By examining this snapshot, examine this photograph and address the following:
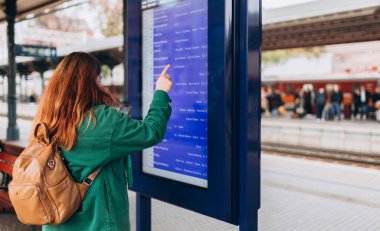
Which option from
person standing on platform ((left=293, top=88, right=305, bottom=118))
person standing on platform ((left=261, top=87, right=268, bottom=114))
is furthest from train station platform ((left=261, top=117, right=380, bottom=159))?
person standing on platform ((left=261, top=87, right=268, bottom=114))

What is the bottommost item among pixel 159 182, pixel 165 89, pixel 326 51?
pixel 159 182

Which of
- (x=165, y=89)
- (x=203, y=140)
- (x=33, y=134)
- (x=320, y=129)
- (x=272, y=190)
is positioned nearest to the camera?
(x=33, y=134)

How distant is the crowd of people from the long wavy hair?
1859 centimetres

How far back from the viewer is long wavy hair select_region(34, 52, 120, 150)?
1.80m

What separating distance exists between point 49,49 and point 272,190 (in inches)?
274

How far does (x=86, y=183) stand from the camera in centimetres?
185

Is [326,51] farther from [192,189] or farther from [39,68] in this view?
[192,189]

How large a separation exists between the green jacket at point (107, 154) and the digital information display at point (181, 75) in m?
0.34

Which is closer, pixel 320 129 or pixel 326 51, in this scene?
pixel 320 129

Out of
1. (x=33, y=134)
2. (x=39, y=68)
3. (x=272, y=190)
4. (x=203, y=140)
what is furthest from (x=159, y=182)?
(x=39, y=68)

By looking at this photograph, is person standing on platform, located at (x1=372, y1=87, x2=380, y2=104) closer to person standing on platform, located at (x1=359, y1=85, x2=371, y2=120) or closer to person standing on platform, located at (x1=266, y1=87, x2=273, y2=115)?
person standing on platform, located at (x1=359, y1=85, x2=371, y2=120)

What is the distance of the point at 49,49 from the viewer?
34.4 ft

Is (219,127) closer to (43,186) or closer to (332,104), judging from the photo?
(43,186)

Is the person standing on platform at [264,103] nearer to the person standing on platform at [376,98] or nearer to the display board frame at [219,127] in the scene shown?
the person standing on platform at [376,98]
